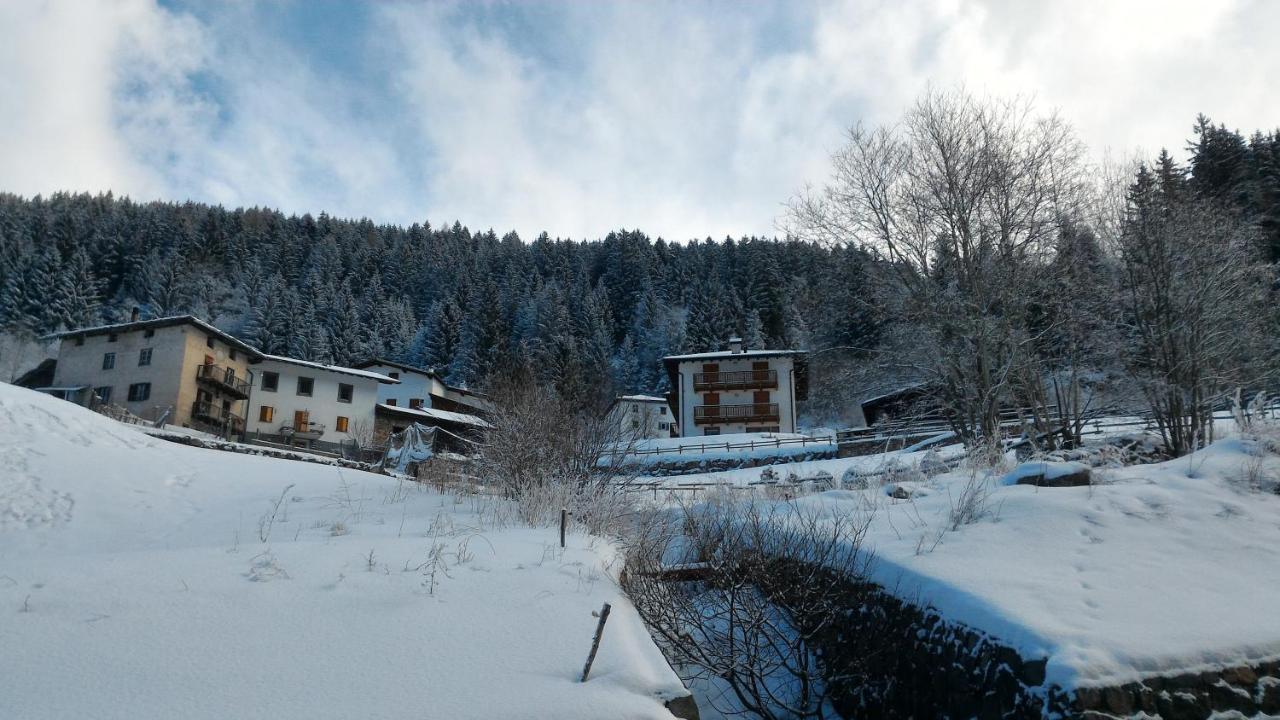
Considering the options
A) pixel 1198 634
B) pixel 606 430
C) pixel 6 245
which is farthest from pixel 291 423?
pixel 6 245

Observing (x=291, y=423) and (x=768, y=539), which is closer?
(x=768, y=539)

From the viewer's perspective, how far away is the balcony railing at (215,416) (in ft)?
139

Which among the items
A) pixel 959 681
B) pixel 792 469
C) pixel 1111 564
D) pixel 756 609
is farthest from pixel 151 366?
pixel 1111 564

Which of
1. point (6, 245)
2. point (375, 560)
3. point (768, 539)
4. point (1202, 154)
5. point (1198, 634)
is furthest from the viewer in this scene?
point (6, 245)

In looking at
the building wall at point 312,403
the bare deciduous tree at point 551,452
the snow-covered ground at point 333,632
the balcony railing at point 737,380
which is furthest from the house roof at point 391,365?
the snow-covered ground at point 333,632

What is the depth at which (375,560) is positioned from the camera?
5.97 m

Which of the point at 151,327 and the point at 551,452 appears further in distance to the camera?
the point at 151,327

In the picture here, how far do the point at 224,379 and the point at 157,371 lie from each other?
148 inches

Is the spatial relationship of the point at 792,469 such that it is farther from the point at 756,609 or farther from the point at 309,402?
the point at 309,402

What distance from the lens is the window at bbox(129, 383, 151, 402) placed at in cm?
4184

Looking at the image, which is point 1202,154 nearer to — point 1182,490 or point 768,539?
point 1182,490

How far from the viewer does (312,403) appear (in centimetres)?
4900

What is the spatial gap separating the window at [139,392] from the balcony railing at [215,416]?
106 inches

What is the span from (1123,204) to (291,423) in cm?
4865
